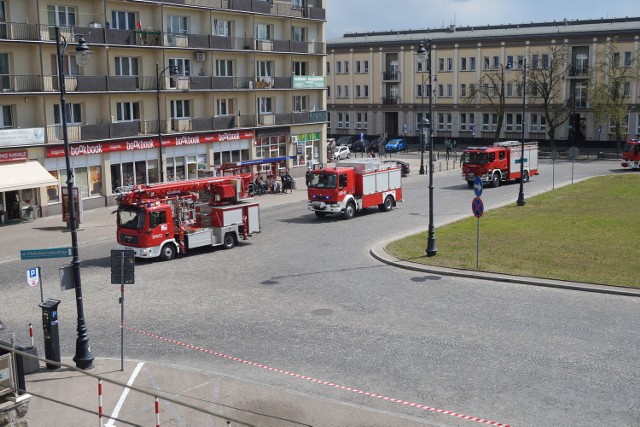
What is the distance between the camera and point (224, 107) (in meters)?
52.2

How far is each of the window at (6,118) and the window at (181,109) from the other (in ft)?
37.3

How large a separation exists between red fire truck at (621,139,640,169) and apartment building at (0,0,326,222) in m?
24.5

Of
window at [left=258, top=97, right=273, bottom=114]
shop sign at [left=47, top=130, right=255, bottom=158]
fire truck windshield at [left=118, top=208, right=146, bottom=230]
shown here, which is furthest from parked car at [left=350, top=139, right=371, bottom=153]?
fire truck windshield at [left=118, top=208, right=146, bottom=230]

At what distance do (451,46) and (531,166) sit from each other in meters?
34.6

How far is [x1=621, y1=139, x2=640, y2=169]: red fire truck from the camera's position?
58969 mm

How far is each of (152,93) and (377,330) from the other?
30947 millimetres

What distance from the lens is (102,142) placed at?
137 ft

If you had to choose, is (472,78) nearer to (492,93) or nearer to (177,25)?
(492,93)

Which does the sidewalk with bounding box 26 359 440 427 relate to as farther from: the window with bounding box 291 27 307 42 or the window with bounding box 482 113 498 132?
the window with bounding box 482 113 498 132

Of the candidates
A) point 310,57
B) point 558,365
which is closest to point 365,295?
point 558,365

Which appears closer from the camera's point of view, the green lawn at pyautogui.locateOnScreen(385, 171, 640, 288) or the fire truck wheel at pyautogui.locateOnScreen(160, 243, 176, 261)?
the green lawn at pyautogui.locateOnScreen(385, 171, 640, 288)

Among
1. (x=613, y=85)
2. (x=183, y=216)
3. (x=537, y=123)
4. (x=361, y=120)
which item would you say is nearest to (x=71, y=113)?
(x=183, y=216)

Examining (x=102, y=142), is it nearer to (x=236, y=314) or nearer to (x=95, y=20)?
(x=95, y=20)

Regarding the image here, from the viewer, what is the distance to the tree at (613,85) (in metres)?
71.4
